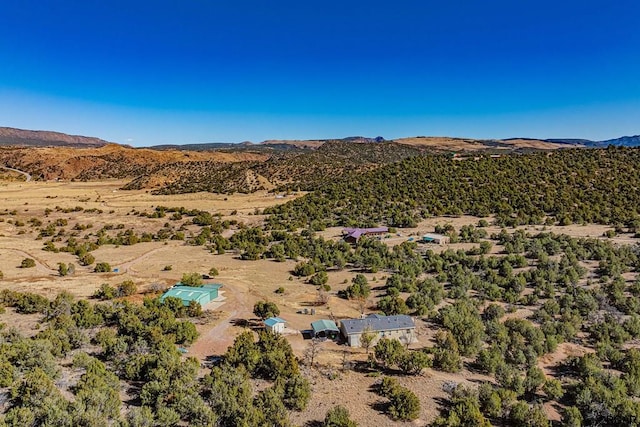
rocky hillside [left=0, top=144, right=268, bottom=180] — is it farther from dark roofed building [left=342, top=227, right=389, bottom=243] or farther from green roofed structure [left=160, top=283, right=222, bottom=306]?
green roofed structure [left=160, top=283, right=222, bottom=306]

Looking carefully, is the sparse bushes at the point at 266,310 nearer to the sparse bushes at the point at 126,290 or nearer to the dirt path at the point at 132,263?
the sparse bushes at the point at 126,290

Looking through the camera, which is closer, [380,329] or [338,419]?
[338,419]

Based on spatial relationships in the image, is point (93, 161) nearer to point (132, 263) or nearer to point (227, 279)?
point (132, 263)

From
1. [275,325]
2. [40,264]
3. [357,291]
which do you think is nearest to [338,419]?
[275,325]

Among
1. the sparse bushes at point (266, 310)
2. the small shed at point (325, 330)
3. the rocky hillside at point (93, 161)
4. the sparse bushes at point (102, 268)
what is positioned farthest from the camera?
the rocky hillside at point (93, 161)

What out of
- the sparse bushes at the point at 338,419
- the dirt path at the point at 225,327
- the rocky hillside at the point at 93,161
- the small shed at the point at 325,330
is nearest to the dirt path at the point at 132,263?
the dirt path at the point at 225,327

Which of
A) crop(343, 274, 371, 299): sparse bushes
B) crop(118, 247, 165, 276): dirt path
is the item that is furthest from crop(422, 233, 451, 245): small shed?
crop(118, 247, 165, 276): dirt path

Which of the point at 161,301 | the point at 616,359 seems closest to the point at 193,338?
the point at 161,301
